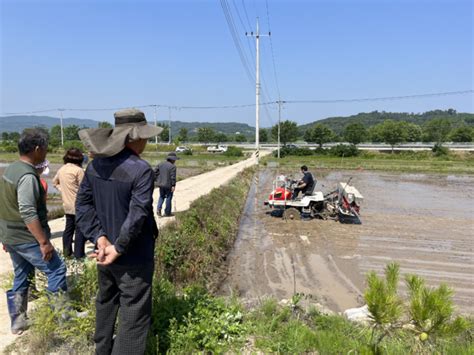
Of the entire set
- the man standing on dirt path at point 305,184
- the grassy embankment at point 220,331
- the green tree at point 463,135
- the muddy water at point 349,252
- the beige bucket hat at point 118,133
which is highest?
the green tree at point 463,135

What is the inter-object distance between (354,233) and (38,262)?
915cm

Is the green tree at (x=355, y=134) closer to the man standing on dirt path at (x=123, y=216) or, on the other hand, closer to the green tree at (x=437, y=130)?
the green tree at (x=437, y=130)

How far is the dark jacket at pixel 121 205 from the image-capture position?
2480 mm

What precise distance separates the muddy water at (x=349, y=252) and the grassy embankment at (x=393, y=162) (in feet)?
65.0

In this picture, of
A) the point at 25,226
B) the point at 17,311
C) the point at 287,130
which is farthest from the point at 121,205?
the point at 287,130

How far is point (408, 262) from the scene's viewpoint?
8.28m

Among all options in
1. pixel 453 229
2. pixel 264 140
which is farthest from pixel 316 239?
pixel 264 140

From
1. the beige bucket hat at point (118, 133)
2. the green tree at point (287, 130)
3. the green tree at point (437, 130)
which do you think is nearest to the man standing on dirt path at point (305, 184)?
the beige bucket hat at point (118, 133)

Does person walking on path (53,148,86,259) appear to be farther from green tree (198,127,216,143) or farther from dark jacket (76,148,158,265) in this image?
green tree (198,127,216,143)

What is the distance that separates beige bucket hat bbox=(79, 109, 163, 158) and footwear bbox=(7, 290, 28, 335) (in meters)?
1.96

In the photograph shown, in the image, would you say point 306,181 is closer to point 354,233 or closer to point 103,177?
point 354,233

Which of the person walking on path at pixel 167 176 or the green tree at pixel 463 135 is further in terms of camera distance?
the green tree at pixel 463 135

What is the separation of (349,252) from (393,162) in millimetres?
37096

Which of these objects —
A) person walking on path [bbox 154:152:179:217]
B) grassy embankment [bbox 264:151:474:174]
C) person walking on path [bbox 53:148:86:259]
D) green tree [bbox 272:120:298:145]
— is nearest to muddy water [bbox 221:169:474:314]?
person walking on path [bbox 154:152:179:217]
